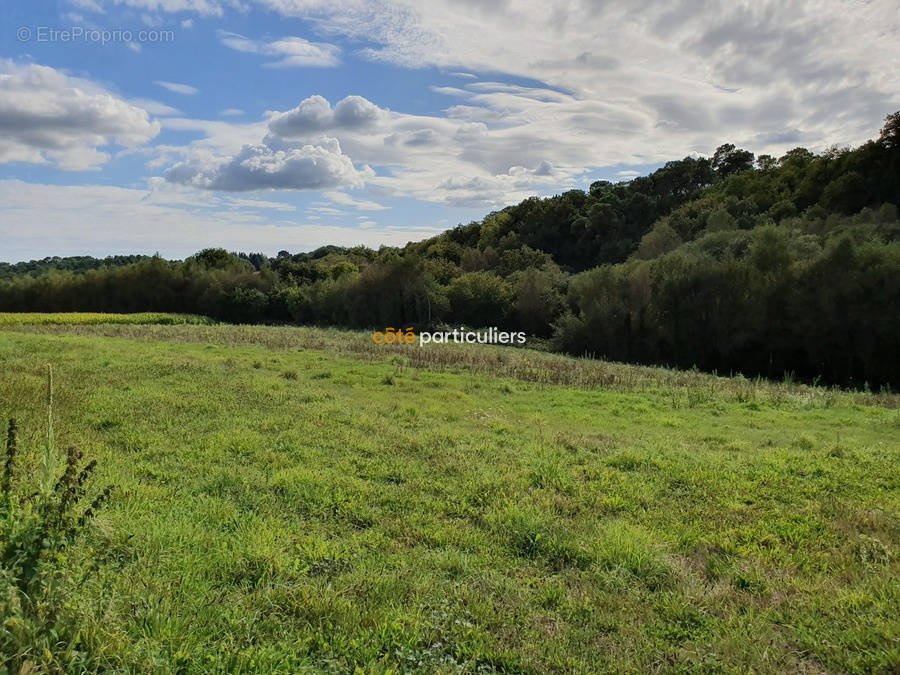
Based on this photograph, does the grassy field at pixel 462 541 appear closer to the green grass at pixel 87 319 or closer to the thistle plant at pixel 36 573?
the thistle plant at pixel 36 573

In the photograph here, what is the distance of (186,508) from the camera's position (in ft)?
16.3

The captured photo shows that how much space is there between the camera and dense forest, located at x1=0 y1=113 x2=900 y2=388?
24.1m

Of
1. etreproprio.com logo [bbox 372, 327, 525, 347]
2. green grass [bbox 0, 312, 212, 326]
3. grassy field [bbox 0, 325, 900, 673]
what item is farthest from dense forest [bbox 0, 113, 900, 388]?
grassy field [bbox 0, 325, 900, 673]

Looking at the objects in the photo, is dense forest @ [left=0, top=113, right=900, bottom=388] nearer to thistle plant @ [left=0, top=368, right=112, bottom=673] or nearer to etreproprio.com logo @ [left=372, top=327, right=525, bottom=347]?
etreproprio.com logo @ [left=372, top=327, right=525, bottom=347]

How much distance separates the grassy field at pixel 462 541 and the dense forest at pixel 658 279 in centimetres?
1695

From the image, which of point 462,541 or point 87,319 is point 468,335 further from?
point 462,541

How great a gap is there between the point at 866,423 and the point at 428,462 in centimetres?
1024

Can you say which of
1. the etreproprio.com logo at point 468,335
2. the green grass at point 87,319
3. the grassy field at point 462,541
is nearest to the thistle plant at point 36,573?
the grassy field at point 462,541

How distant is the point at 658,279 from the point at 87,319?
46103 mm

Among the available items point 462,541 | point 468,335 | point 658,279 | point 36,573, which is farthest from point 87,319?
point 36,573

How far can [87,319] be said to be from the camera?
147 feet

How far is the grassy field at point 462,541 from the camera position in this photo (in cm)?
316

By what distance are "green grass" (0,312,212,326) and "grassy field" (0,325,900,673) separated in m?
40.5

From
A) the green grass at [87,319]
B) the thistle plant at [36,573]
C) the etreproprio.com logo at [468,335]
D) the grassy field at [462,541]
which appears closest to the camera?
the thistle plant at [36,573]
